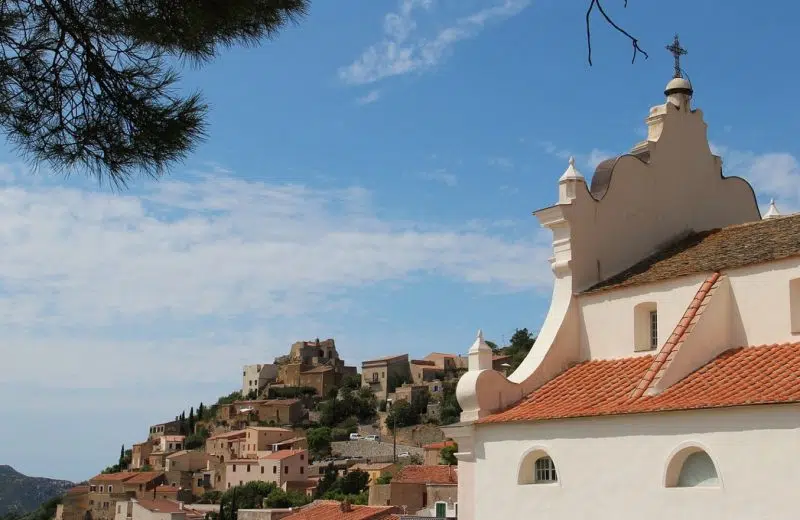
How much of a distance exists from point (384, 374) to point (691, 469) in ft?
443

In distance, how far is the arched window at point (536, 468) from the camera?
15267 mm

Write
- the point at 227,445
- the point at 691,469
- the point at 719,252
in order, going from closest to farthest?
the point at 691,469
the point at 719,252
the point at 227,445

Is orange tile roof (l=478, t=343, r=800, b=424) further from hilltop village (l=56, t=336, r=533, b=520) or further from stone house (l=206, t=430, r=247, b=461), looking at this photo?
stone house (l=206, t=430, r=247, b=461)

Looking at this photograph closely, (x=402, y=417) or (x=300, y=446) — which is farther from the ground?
(x=402, y=417)

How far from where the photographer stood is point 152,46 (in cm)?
930

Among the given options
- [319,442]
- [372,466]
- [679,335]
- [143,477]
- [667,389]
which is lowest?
[667,389]

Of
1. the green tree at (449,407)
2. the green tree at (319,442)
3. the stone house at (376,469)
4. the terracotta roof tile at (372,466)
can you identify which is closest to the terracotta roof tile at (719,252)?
the stone house at (376,469)

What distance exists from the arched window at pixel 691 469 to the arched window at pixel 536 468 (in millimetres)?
2197

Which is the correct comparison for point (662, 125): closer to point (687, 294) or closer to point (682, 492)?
point (687, 294)

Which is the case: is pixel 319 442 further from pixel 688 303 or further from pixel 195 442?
pixel 688 303

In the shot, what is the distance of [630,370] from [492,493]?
2.79 metres

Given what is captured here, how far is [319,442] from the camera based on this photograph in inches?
4796

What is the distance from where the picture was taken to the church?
12891 millimetres

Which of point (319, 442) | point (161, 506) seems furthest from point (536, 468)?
point (319, 442)
